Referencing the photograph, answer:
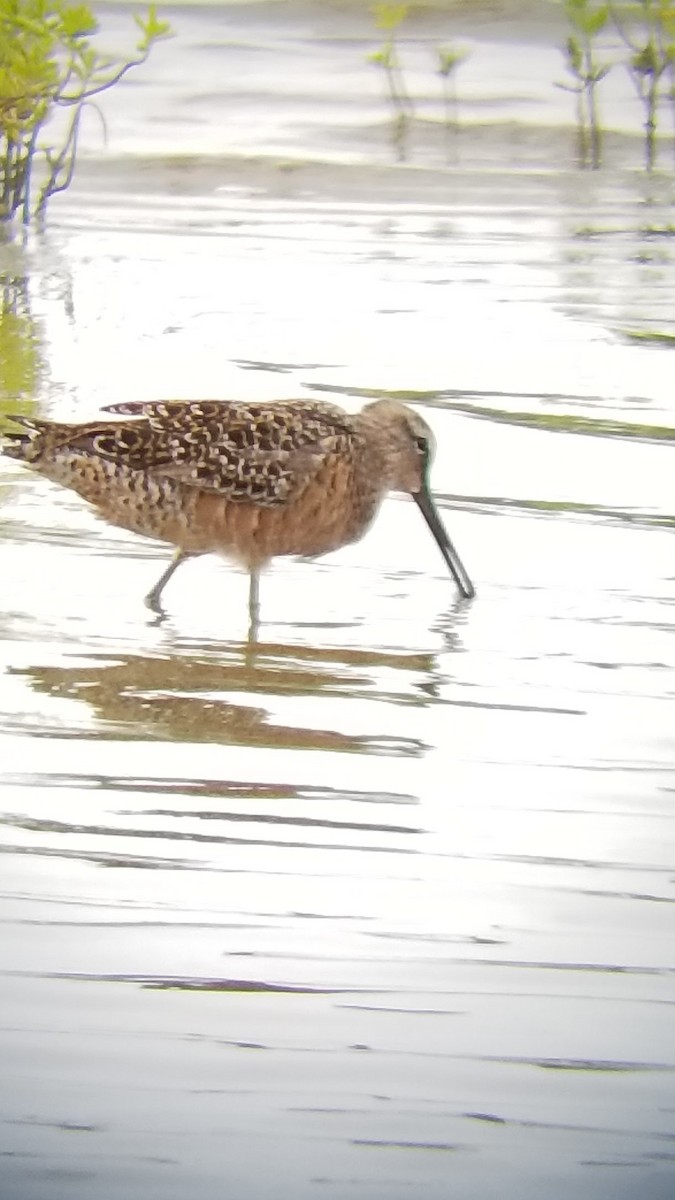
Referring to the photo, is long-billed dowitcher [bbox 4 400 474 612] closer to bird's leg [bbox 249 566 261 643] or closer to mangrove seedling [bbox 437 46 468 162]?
bird's leg [bbox 249 566 261 643]

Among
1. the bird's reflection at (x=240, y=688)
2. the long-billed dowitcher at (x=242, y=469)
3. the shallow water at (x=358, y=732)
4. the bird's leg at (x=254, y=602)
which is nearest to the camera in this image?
the shallow water at (x=358, y=732)

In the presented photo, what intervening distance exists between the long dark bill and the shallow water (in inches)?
0.7

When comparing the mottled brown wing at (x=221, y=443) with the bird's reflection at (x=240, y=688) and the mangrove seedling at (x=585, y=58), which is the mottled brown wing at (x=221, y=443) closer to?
the bird's reflection at (x=240, y=688)

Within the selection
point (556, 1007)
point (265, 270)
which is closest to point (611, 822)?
point (556, 1007)

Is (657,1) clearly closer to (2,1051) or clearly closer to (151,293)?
(151,293)

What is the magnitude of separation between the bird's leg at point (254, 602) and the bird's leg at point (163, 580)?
2.9 inches

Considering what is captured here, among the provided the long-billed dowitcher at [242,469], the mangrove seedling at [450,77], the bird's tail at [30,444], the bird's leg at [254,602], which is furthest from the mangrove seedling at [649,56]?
the bird's tail at [30,444]

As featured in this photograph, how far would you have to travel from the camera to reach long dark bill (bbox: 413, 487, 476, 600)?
2170 mm

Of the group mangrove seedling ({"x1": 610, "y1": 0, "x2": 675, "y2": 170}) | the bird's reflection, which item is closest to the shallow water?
the bird's reflection

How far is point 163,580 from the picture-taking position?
219 centimetres

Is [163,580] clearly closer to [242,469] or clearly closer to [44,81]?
[242,469]

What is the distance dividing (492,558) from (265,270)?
1.67ft

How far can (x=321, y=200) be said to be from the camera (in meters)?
2.43

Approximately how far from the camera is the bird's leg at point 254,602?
211 centimetres
